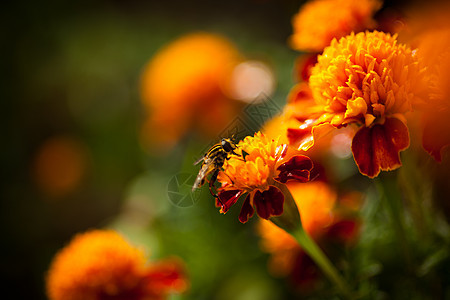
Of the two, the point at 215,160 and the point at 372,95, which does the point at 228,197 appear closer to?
the point at 215,160

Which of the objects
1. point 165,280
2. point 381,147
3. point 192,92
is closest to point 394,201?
point 381,147

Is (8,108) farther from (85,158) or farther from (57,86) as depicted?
(85,158)

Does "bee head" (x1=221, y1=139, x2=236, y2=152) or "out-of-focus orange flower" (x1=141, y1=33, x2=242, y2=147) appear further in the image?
"out-of-focus orange flower" (x1=141, y1=33, x2=242, y2=147)

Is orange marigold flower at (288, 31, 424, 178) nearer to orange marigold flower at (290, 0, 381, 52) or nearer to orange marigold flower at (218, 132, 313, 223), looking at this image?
orange marigold flower at (218, 132, 313, 223)

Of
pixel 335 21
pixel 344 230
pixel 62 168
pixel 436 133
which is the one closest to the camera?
pixel 436 133


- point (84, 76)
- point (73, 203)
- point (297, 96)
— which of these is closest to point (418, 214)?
point (297, 96)

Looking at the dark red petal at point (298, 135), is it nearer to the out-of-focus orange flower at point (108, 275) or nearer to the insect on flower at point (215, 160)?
the insect on flower at point (215, 160)

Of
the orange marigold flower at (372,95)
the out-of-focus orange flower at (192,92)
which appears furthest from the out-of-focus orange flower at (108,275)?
the out-of-focus orange flower at (192,92)

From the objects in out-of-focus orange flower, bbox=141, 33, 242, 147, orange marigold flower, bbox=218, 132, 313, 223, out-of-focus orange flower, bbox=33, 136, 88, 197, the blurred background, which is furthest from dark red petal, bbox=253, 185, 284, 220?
out-of-focus orange flower, bbox=33, 136, 88, 197
